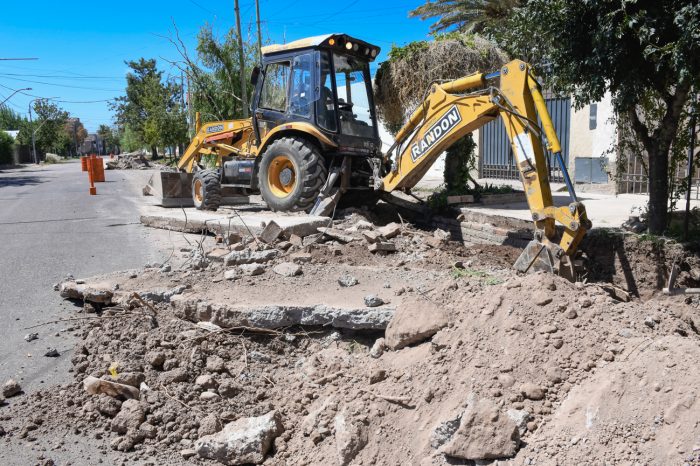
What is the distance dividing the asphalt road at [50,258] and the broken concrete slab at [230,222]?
0.71ft

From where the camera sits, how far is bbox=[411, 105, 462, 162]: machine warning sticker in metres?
7.43

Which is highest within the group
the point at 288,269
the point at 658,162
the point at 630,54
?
the point at 630,54

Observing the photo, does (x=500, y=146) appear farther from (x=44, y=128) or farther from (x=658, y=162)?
(x=44, y=128)

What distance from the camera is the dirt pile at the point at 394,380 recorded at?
2994 millimetres

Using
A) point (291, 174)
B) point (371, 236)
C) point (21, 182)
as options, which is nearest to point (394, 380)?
point (371, 236)

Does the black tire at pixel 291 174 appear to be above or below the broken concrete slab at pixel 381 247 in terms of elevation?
above

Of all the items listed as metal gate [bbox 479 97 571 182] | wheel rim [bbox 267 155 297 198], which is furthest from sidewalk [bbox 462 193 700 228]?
metal gate [bbox 479 97 571 182]

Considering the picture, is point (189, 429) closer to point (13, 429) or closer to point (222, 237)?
point (13, 429)

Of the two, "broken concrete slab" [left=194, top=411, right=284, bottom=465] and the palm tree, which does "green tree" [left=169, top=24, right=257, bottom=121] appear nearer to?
the palm tree

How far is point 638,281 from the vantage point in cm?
657

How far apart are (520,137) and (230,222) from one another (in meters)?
4.06

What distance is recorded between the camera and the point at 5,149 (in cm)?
4625

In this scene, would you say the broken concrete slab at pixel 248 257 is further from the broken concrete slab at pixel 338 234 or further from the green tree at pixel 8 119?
the green tree at pixel 8 119

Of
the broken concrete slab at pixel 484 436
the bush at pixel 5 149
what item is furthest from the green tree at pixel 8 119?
the broken concrete slab at pixel 484 436
